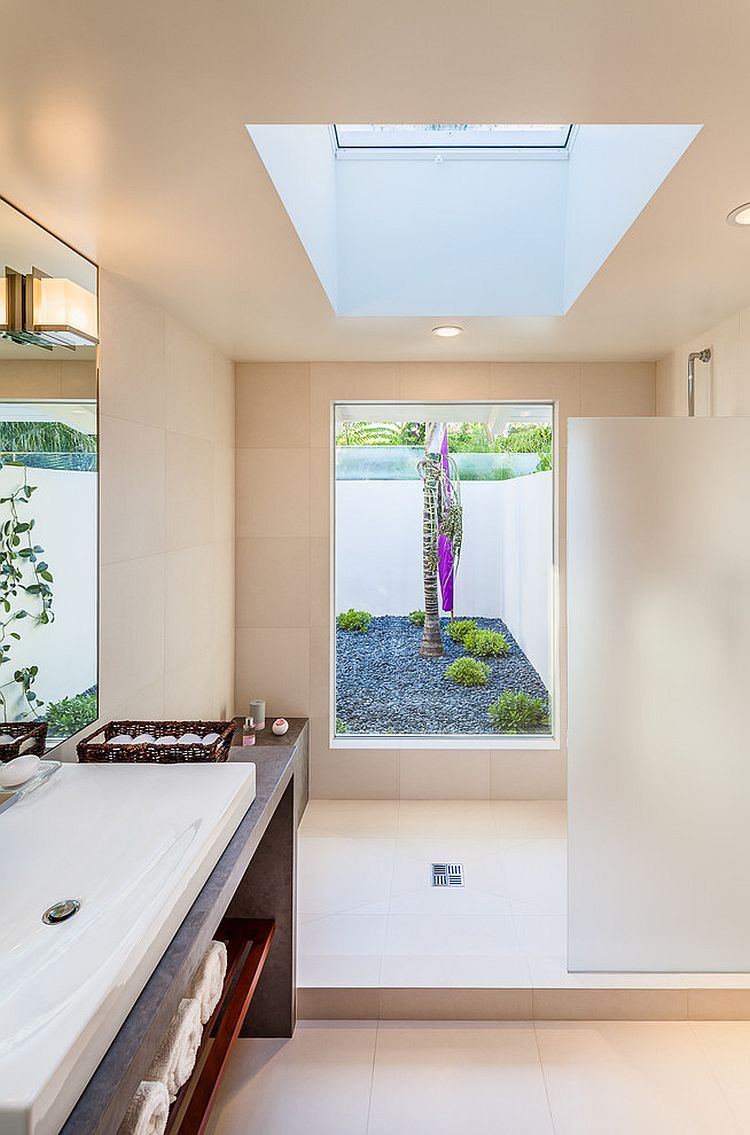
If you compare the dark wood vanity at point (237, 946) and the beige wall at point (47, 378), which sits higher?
the beige wall at point (47, 378)

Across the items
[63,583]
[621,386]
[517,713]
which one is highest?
[621,386]

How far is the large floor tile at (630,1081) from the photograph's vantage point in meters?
2.00

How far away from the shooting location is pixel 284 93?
4.54 ft

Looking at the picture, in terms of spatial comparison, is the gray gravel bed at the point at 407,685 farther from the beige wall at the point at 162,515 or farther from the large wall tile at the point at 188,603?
the large wall tile at the point at 188,603

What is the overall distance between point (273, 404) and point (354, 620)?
121 cm

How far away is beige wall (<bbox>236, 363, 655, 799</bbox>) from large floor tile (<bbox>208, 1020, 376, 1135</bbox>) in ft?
5.38

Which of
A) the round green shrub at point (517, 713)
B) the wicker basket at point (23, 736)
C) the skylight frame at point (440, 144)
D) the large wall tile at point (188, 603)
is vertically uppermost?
the skylight frame at point (440, 144)

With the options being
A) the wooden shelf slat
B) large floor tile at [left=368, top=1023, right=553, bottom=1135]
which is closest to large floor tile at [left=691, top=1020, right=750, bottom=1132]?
large floor tile at [left=368, top=1023, right=553, bottom=1135]

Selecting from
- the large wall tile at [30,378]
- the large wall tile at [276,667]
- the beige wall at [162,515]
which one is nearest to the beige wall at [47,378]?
the large wall tile at [30,378]

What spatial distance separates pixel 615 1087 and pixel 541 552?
2466mm

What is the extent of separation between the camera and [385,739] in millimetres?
4082

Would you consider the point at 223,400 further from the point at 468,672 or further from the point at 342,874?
the point at 342,874

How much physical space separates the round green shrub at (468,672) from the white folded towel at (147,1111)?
288cm

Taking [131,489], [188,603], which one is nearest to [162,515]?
[131,489]
